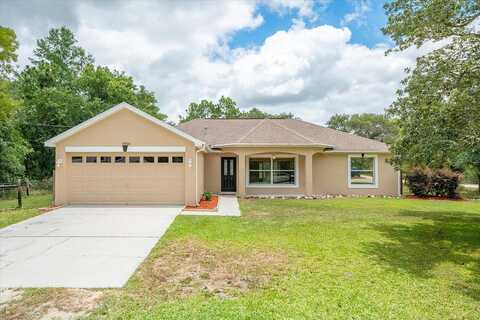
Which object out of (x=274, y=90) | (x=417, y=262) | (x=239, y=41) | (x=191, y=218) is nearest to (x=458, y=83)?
(x=417, y=262)

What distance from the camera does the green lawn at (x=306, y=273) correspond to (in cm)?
391

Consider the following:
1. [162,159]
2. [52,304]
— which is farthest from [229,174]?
[52,304]

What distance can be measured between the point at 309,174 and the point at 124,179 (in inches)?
392

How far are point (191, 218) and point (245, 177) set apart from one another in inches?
304

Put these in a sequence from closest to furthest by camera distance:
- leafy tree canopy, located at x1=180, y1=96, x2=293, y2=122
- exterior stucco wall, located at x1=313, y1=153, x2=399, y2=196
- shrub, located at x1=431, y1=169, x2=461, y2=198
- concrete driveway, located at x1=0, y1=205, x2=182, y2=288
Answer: concrete driveway, located at x1=0, y1=205, x2=182, y2=288
shrub, located at x1=431, y1=169, x2=461, y2=198
exterior stucco wall, located at x1=313, y1=153, x2=399, y2=196
leafy tree canopy, located at x1=180, y1=96, x2=293, y2=122

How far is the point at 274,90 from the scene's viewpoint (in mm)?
29312

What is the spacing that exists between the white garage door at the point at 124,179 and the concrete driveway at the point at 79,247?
181 cm

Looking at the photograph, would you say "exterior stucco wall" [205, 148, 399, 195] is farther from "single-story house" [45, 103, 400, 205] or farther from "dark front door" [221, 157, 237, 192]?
"dark front door" [221, 157, 237, 192]

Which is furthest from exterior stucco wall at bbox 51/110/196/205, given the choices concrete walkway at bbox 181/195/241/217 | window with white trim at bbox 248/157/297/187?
window with white trim at bbox 248/157/297/187

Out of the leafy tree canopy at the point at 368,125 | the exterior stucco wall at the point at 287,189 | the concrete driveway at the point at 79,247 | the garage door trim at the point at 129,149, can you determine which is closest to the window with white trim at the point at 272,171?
the exterior stucco wall at the point at 287,189

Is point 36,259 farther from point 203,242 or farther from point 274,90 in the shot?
point 274,90

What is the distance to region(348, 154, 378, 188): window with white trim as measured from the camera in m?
17.7

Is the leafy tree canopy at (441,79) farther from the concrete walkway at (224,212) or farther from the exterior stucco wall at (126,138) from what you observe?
the exterior stucco wall at (126,138)

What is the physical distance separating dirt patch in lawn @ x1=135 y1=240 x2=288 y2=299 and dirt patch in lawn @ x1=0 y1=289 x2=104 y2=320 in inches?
34.1
